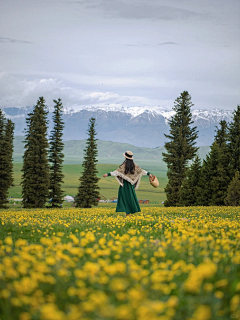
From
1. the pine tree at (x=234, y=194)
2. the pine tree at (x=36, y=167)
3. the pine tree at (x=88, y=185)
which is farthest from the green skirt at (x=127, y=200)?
the pine tree at (x=88, y=185)

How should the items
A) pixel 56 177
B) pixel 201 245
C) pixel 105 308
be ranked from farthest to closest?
pixel 56 177, pixel 201 245, pixel 105 308

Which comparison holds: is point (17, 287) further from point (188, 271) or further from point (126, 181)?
point (126, 181)

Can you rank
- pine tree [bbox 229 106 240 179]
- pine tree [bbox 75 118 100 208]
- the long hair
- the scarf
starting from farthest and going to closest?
pine tree [bbox 75 118 100 208], pine tree [bbox 229 106 240 179], the long hair, the scarf

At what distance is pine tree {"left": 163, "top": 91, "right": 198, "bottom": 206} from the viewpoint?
163 feet

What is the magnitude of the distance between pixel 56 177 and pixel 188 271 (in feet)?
170

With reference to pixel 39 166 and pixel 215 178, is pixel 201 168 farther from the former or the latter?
pixel 39 166

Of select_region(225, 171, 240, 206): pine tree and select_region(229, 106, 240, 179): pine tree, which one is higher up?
select_region(229, 106, 240, 179): pine tree

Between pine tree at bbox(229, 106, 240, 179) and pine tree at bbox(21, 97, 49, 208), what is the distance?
28.2 metres

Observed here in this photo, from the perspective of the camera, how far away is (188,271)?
4344 mm

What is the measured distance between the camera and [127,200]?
14367 mm

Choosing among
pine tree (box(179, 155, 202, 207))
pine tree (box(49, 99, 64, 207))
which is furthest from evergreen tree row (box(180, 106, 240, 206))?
pine tree (box(49, 99, 64, 207))

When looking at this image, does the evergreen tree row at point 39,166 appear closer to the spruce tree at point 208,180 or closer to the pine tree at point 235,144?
the spruce tree at point 208,180

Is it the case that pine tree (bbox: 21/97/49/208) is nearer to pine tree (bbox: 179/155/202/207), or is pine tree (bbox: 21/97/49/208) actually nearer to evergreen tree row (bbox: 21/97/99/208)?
evergreen tree row (bbox: 21/97/99/208)

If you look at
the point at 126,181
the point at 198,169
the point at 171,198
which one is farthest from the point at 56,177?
the point at 126,181
